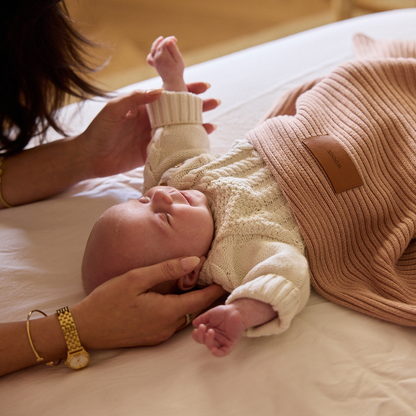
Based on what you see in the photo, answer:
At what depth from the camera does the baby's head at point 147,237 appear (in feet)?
2.97

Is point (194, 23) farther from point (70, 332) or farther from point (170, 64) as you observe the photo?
point (70, 332)

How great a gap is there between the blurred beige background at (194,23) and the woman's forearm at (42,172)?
5.64 ft

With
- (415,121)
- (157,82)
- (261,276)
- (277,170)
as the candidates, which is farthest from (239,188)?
(157,82)

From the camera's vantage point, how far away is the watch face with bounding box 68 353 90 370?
858mm

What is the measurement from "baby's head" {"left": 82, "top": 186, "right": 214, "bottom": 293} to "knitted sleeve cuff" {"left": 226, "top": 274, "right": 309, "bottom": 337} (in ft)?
0.61

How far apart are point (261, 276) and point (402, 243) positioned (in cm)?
37

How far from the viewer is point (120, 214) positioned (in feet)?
3.11

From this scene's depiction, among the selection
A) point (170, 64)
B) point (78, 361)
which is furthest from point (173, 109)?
point (78, 361)

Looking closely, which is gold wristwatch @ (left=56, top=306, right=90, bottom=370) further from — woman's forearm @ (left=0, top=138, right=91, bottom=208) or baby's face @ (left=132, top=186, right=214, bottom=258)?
woman's forearm @ (left=0, top=138, right=91, bottom=208)

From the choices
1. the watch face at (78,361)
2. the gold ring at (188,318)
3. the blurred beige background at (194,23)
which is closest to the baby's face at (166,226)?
the gold ring at (188,318)

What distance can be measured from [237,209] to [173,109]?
40cm

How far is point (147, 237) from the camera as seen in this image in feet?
3.00

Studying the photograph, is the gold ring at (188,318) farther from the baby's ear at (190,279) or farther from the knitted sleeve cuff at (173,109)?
the knitted sleeve cuff at (173,109)

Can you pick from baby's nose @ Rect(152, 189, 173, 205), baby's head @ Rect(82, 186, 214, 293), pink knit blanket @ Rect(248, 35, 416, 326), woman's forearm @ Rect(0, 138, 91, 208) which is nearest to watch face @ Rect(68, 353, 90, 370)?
baby's head @ Rect(82, 186, 214, 293)
